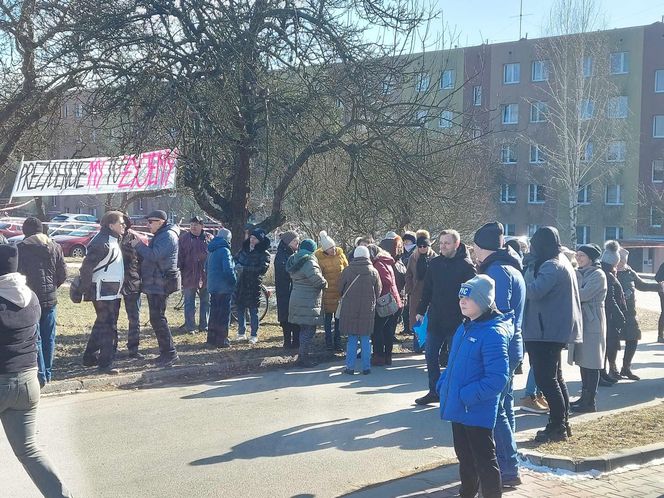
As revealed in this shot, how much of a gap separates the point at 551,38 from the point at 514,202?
13217mm

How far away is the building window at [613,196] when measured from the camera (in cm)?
5153

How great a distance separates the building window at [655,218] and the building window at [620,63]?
10.2 meters

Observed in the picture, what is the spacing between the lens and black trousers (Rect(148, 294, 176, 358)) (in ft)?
32.1

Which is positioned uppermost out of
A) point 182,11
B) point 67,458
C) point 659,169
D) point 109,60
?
point 659,169

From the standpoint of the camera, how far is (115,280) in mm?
9227

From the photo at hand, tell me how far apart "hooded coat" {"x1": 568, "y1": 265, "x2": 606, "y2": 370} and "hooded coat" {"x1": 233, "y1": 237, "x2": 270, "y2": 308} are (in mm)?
5010

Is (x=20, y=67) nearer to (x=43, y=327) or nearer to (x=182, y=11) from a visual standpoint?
(x=182, y=11)

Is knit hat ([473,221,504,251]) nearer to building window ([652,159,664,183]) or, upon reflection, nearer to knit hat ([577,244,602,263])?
knit hat ([577,244,602,263])

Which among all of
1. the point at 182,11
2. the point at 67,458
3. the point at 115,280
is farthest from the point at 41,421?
the point at 182,11

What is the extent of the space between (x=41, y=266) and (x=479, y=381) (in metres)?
5.45

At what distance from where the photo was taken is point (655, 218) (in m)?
48.3

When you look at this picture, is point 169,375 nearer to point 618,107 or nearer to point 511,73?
point 618,107

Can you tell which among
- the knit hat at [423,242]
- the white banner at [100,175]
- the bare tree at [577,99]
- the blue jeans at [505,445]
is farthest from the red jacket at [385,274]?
the bare tree at [577,99]

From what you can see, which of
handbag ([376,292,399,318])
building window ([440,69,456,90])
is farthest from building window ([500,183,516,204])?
handbag ([376,292,399,318])
